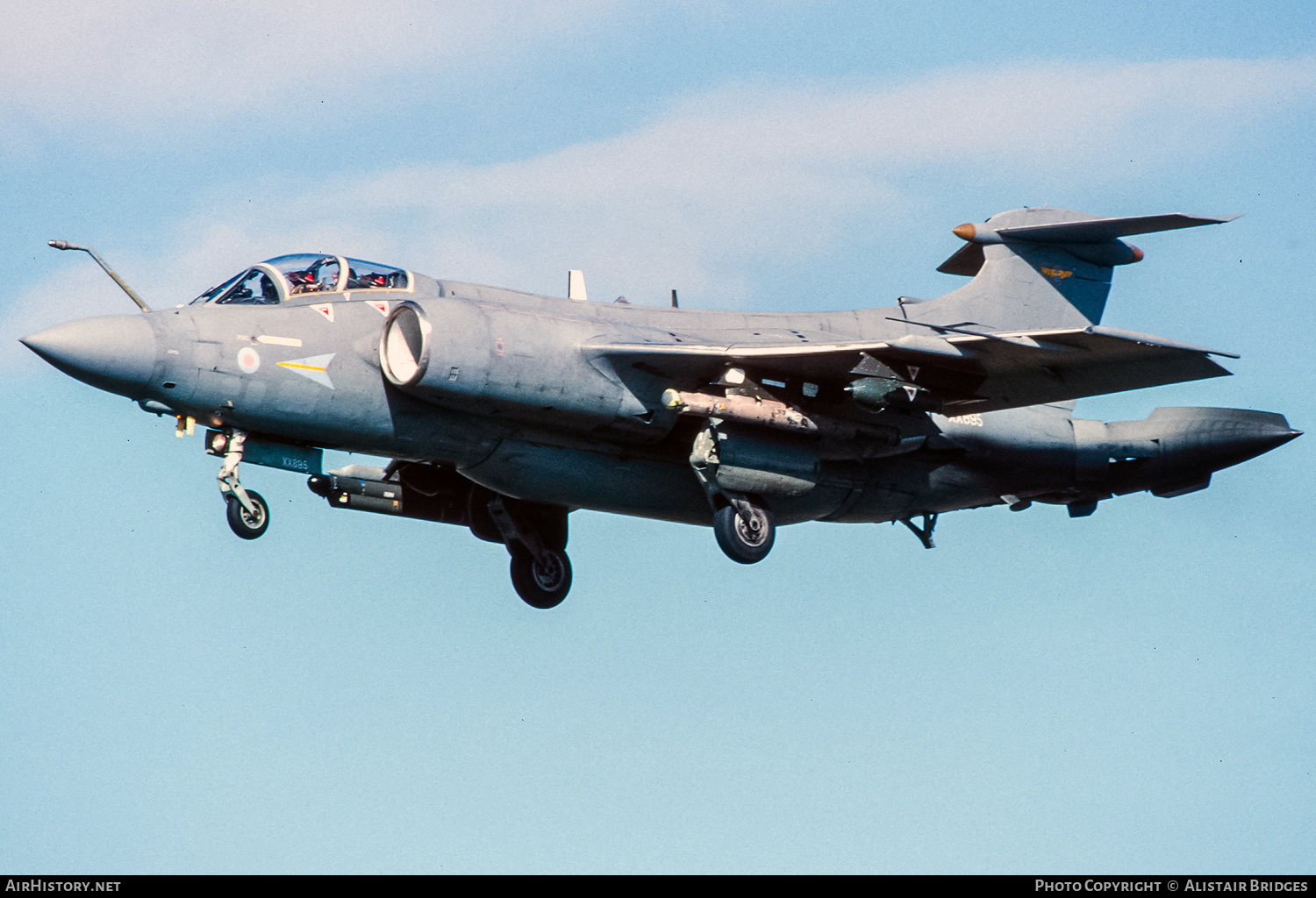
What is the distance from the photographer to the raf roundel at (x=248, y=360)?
18.3 metres

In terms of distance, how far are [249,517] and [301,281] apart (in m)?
2.73

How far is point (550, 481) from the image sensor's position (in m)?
19.7

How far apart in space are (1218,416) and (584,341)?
8.54 m

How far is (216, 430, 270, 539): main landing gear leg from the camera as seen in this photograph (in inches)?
709

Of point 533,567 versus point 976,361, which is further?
point 533,567

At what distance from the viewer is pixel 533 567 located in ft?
71.8

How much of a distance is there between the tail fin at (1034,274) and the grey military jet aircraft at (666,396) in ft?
0.10

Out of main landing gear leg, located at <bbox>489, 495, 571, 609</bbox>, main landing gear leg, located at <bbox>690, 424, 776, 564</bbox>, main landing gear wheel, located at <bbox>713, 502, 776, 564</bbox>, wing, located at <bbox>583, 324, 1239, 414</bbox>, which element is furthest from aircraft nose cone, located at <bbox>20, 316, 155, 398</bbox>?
main landing gear wheel, located at <bbox>713, 502, 776, 564</bbox>

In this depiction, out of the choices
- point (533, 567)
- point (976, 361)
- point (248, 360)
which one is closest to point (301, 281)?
point (248, 360)

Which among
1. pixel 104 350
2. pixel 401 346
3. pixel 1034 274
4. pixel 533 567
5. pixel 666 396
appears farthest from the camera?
pixel 1034 274

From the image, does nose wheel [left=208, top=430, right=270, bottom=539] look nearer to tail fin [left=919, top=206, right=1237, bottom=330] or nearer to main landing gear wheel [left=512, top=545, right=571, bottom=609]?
main landing gear wheel [left=512, top=545, right=571, bottom=609]

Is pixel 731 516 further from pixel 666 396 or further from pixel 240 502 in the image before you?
pixel 240 502
